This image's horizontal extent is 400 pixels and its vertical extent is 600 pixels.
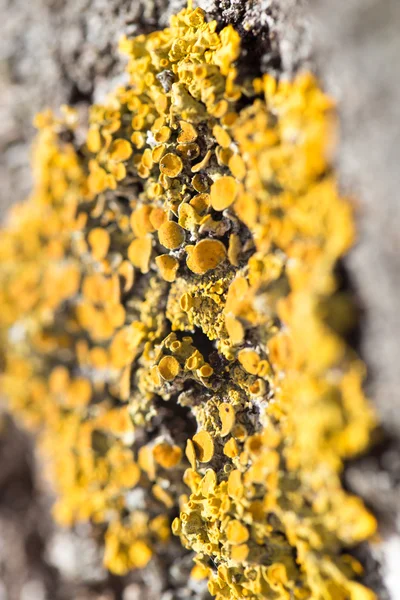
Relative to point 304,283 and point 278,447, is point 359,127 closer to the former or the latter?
point 304,283

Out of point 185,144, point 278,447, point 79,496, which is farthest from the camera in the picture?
point 79,496

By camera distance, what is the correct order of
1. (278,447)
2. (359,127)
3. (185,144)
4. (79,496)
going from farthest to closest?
(79,496), (185,144), (278,447), (359,127)

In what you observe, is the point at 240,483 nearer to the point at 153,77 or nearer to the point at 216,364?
the point at 216,364

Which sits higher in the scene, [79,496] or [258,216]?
[79,496]

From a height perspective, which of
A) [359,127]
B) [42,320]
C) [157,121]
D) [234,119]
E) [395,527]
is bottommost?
[395,527]

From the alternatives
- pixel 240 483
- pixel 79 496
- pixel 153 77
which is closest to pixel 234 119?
pixel 153 77

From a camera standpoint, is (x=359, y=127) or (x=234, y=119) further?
(x=234, y=119)
